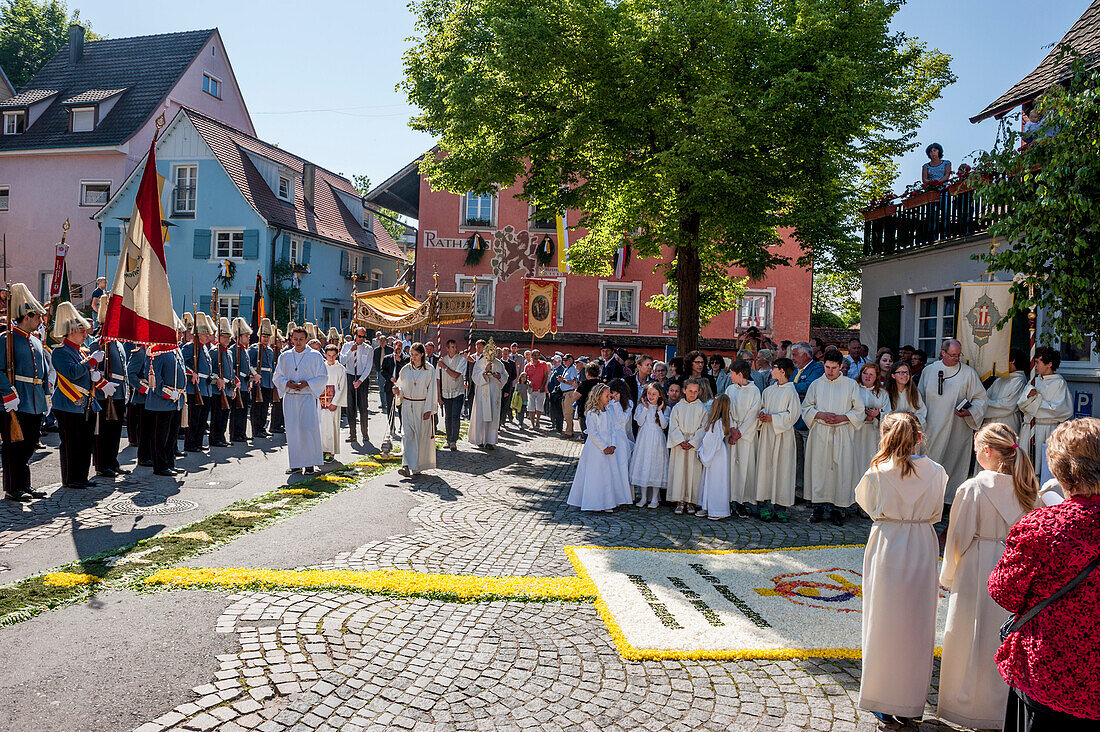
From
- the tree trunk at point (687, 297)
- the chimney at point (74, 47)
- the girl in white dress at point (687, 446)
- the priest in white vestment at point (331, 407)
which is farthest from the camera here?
the chimney at point (74, 47)

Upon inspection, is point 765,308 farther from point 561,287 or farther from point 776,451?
point 776,451

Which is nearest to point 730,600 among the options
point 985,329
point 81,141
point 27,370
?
point 985,329

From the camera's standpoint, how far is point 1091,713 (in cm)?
291

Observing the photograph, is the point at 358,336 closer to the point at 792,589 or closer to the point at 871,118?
the point at 871,118

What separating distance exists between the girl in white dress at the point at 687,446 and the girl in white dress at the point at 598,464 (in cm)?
76

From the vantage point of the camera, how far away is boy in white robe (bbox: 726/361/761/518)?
1010cm

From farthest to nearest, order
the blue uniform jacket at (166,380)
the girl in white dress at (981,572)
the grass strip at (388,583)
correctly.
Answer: the blue uniform jacket at (166,380)
the grass strip at (388,583)
the girl in white dress at (981,572)

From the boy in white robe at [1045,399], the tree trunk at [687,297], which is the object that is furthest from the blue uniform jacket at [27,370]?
the boy in white robe at [1045,399]

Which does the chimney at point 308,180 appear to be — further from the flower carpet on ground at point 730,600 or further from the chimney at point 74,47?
the flower carpet on ground at point 730,600

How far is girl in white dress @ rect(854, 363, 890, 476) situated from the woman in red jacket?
23.2 ft

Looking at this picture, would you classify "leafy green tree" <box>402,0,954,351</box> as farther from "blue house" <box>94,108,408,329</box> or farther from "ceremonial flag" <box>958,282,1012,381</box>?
"blue house" <box>94,108,408,329</box>

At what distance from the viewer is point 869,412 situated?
10148 millimetres

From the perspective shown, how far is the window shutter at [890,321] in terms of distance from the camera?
16.1 meters

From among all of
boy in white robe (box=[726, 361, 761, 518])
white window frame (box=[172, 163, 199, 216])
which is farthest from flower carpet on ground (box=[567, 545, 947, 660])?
white window frame (box=[172, 163, 199, 216])
